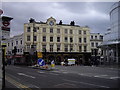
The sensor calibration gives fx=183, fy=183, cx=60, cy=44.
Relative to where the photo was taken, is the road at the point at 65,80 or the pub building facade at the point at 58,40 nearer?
the road at the point at 65,80

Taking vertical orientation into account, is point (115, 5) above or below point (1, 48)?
above

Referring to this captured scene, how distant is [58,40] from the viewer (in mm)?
57875

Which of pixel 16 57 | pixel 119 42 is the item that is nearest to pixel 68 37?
pixel 16 57

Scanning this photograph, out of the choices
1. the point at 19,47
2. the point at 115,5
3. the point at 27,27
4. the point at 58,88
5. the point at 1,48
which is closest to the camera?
the point at 1,48

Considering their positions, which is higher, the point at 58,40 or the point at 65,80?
the point at 58,40

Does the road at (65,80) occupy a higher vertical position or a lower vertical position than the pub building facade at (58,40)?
lower

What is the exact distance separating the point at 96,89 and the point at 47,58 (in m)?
46.1

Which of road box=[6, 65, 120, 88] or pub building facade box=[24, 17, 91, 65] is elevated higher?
pub building facade box=[24, 17, 91, 65]

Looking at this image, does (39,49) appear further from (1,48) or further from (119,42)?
(1,48)

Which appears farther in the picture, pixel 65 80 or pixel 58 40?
pixel 58 40

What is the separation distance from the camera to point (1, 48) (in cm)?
973

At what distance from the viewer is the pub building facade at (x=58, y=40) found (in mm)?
55031

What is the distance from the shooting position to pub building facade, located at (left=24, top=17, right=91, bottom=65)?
55.0m

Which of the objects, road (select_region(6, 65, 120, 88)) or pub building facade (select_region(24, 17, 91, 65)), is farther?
pub building facade (select_region(24, 17, 91, 65))
